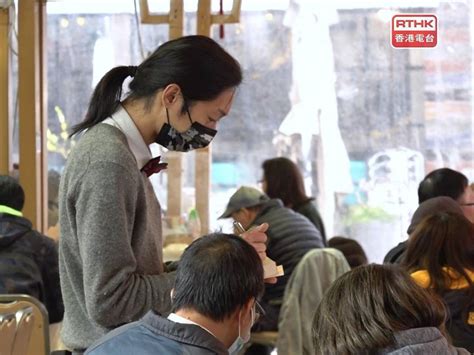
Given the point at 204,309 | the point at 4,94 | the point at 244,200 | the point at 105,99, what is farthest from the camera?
the point at 4,94

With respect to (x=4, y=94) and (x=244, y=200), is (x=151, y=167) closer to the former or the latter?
(x=244, y=200)

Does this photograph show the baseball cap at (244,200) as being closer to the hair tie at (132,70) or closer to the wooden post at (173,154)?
the wooden post at (173,154)

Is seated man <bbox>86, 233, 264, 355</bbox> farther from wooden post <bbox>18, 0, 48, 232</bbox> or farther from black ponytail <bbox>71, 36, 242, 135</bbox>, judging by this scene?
wooden post <bbox>18, 0, 48, 232</bbox>

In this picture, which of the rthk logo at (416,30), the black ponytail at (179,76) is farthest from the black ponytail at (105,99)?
the rthk logo at (416,30)

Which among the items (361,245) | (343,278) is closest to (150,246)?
(343,278)

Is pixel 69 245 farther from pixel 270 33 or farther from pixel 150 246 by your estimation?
pixel 270 33

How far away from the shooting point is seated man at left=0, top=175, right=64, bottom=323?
379 cm

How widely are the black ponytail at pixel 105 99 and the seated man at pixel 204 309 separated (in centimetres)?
46

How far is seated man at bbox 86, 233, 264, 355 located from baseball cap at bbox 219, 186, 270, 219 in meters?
2.67

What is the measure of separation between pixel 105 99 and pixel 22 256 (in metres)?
1.77

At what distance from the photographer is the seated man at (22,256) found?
3.79 m

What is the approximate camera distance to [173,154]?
16.1 feet

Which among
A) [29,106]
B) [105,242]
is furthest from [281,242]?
[105,242]

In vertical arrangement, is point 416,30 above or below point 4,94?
above
